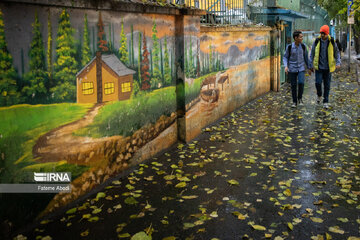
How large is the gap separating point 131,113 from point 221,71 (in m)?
4.32

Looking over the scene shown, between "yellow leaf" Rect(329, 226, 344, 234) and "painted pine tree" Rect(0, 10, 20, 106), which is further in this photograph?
"yellow leaf" Rect(329, 226, 344, 234)

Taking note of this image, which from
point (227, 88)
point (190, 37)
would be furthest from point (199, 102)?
point (227, 88)

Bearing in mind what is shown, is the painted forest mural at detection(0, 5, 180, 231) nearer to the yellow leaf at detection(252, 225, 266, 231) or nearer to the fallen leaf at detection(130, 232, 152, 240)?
the fallen leaf at detection(130, 232, 152, 240)

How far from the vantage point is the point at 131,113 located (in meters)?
6.03

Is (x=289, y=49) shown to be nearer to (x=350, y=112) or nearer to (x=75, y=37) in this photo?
(x=350, y=112)

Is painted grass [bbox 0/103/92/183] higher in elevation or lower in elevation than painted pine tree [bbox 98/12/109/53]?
lower

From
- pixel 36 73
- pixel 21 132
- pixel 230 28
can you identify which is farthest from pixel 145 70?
pixel 230 28

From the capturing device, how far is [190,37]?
7.60m

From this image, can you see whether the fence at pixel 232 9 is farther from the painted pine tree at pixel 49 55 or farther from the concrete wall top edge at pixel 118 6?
the painted pine tree at pixel 49 55

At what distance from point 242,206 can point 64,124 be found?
7.54 feet

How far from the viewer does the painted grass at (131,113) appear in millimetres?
5262

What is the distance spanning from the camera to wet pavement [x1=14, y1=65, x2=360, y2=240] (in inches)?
162

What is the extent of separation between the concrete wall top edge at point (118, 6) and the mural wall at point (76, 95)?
7 cm

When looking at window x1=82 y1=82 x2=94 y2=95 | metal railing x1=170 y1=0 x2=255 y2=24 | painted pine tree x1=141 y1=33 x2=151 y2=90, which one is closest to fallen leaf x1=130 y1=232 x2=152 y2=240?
window x1=82 y1=82 x2=94 y2=95
